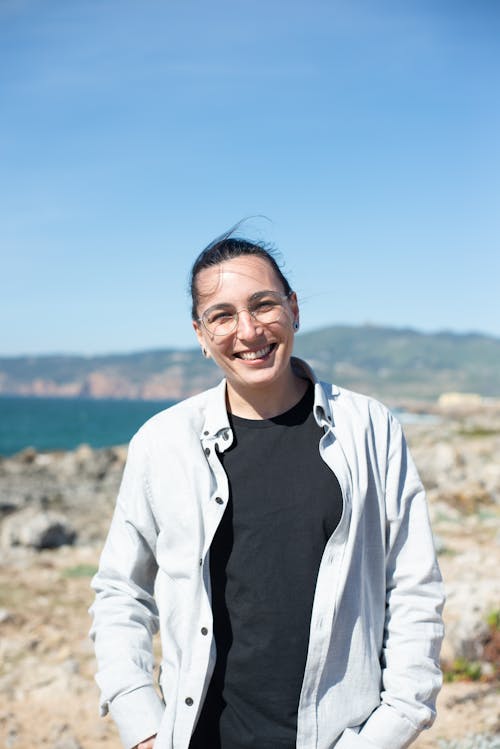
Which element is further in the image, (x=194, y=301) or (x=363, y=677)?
(x=194, y=301)

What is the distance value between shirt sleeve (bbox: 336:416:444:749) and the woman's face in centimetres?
45

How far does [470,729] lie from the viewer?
503 cm

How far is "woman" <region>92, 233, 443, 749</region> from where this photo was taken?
2318mm

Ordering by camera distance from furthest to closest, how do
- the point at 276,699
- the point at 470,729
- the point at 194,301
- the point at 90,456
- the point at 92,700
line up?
the point at 90,456, the point at 92,700, the point at 470,729, the point at 194,301, the point at 276,699

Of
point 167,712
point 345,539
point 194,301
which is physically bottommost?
point 167,712

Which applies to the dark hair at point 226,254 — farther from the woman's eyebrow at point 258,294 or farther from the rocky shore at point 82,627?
the rocky shore at point 82,627

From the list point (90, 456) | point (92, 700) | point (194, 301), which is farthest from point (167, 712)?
point (90, 456)

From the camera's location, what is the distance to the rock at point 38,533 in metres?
12.0

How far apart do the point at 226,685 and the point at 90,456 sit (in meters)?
30.3

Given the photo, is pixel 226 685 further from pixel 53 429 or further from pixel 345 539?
pixel 53 429

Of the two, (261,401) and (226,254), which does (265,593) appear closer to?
(261,401)

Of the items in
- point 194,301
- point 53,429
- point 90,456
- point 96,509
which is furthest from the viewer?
point 53,429

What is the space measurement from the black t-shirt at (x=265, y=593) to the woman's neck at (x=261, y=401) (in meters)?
0.19

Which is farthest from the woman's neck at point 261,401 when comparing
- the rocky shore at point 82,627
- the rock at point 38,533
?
the rock at point 38,533
